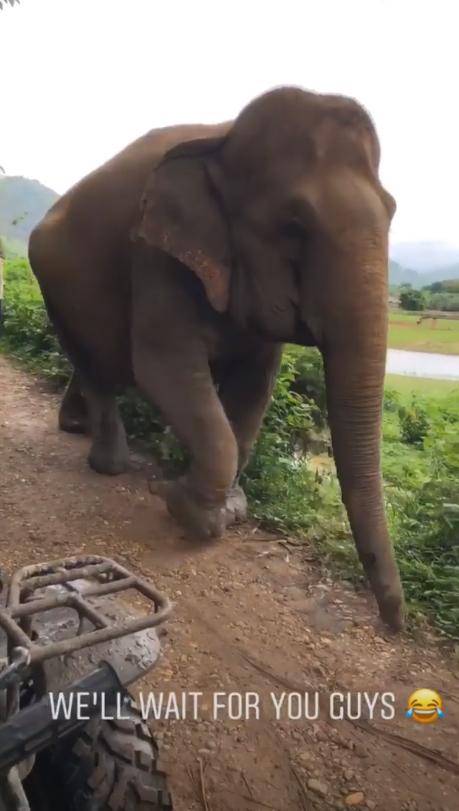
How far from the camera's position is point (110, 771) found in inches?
70.0

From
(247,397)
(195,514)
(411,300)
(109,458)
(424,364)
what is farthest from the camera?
(424,364)

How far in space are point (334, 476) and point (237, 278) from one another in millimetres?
2389

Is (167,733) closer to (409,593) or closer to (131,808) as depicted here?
(131,808)

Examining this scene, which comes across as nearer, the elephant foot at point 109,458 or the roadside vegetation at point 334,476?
the roadside vegetation at point 334,476

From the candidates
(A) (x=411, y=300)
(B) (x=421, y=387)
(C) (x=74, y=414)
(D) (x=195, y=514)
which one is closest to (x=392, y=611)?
(D) (x=195, y=514)

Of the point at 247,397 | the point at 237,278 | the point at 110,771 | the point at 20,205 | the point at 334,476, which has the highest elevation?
A: the point at 20,205

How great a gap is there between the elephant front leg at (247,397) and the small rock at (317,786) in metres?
2.12

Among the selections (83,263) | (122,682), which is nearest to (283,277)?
(83,263)

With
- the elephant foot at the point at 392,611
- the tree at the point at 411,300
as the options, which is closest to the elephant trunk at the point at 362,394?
the elephant foot at the point at 392,611

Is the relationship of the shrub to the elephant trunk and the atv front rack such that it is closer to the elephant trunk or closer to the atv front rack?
the elephant trunk

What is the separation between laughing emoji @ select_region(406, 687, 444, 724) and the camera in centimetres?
291

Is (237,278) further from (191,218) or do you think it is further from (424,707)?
(424,707)

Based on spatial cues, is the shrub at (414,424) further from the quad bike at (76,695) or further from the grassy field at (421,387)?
the quad bike at (76,695)

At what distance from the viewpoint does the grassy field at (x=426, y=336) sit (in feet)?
24.8
